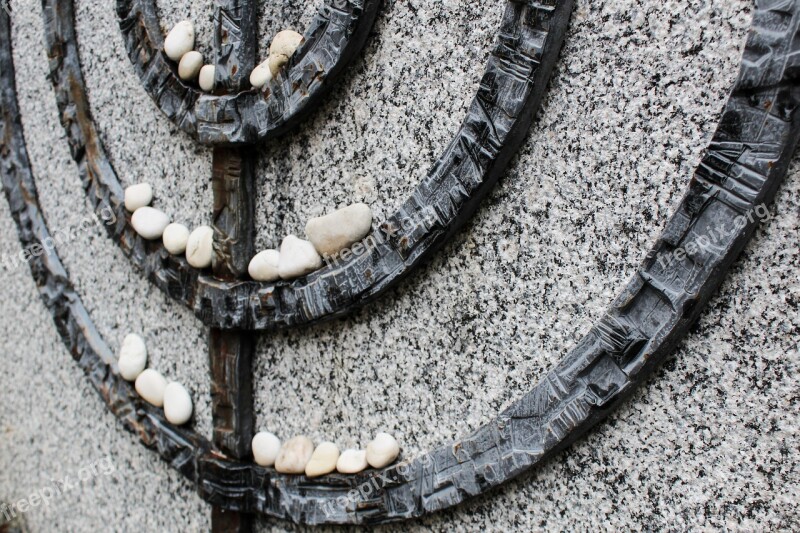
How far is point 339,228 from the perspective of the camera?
75 centimetres

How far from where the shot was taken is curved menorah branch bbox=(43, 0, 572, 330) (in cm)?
62

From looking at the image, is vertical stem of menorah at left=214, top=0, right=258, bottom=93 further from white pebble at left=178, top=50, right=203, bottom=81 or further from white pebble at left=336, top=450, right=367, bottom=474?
white pebble at left=336, top=450, right=367, bottom=474

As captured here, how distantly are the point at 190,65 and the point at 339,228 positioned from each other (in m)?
0.29

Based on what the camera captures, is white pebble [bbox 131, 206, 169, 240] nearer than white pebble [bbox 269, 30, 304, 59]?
No

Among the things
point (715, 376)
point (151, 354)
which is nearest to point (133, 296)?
point (151, 354)

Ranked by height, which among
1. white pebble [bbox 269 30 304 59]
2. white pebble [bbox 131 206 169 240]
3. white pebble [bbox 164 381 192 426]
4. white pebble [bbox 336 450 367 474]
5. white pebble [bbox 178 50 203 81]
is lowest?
white pebble [bbox 336 450 367 474]

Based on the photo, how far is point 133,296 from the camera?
979 millimetres

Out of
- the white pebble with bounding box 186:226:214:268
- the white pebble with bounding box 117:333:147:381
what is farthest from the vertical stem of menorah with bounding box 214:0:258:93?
the white pebble with bounding box 117:333:147:381

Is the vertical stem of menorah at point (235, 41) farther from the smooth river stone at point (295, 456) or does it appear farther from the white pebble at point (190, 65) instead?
the smooth river stone at point (295, 456)

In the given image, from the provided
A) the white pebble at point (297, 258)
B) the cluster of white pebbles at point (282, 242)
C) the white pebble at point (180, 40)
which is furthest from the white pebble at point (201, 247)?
the white pebble at point (180, 40)

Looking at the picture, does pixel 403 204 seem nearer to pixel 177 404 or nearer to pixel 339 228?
pixel 339 228

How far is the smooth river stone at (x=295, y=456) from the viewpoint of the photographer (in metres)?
0.81

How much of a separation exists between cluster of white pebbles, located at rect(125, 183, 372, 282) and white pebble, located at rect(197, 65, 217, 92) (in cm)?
17

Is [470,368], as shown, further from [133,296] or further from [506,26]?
[133,296]
